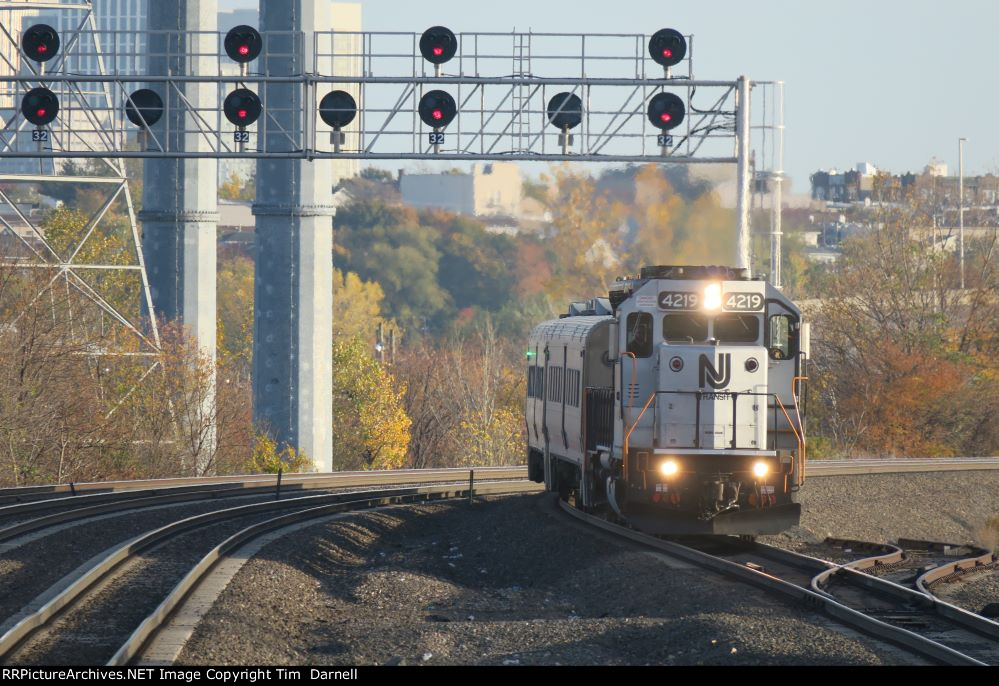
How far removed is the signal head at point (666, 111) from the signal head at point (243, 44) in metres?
7.24

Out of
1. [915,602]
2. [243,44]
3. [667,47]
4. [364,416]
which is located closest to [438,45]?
[243,44]

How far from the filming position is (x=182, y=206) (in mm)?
42156

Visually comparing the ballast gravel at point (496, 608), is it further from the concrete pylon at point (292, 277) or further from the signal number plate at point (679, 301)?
the concrete pylon at point (292, 277)

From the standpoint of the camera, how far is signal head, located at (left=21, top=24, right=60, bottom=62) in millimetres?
24891

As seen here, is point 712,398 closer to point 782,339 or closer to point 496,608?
point 782,339

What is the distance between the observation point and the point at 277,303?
39.2 meters

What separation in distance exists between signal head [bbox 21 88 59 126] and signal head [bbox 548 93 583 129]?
905cm

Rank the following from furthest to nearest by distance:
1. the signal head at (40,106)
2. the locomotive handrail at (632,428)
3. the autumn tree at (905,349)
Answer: the autumn tree at (905,349)
the signal head at (40,106)
the locomotive handrail at (632,428)

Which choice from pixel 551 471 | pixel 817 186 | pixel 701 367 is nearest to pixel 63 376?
pixel 551 471

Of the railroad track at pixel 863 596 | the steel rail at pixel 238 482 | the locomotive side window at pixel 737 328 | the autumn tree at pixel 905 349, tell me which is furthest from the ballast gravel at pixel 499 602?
the autumn tree at pixel 905 349

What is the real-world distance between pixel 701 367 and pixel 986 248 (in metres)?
49.0

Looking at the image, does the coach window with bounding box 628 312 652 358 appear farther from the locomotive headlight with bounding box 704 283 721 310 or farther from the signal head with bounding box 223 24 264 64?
the signal head with bounding box 223 24 264 64

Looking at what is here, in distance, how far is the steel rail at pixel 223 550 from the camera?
11.0 m
